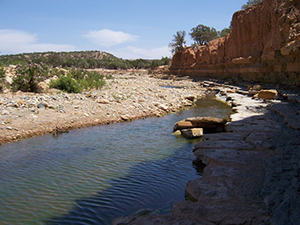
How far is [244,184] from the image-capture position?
358 cm

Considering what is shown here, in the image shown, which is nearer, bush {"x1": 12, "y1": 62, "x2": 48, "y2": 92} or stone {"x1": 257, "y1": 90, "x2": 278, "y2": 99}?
bush {"x1": 12, "y1": 62, "x2": 48, "y2": 92}

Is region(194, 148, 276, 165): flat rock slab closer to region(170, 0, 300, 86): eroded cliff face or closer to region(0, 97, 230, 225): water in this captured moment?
region(0, 97, 230, 225): water

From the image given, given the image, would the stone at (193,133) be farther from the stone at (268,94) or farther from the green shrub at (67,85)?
the stone at (268,94)

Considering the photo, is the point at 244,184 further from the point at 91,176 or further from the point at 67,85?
the point at 67,85

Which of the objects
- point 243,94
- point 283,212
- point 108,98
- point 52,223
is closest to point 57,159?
point 52,223

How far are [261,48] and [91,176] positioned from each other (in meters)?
20.3

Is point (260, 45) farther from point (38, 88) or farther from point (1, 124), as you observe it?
point (1, 124)

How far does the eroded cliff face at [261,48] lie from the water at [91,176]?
1136 cm

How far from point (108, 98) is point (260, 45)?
612 inches

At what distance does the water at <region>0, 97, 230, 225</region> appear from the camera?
12.6ft

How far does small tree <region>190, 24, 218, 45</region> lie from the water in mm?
43799

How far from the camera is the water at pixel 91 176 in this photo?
12.6 feet

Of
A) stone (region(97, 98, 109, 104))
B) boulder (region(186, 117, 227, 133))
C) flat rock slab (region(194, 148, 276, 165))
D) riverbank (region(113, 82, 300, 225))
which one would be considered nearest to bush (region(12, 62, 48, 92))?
stone (region(97, 98, 109, 104))

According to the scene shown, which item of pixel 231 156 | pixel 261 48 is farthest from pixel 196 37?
pixel 231 156
